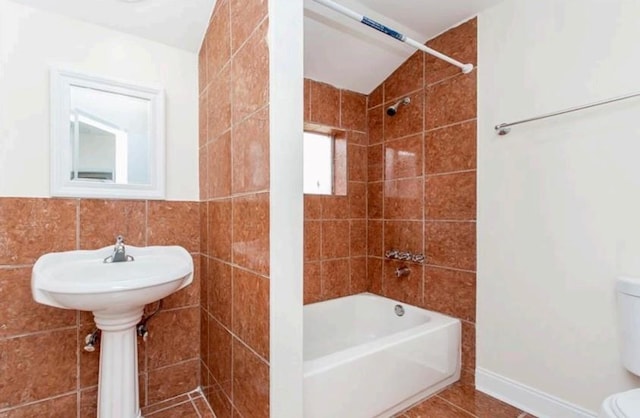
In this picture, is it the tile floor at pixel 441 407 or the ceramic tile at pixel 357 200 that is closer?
the tile floor at pixel 441 407

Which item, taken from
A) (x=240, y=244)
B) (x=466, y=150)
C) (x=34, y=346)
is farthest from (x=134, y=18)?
(x=466, y=150)

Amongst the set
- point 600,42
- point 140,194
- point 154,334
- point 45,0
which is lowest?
point 154,334

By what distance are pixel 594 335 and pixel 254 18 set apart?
2.05 meters

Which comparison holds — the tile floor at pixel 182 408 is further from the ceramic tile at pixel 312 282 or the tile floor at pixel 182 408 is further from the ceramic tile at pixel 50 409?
the ceramic tile at pixel 312 282

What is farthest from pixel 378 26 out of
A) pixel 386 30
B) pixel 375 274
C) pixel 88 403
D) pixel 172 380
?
pixel 88 403

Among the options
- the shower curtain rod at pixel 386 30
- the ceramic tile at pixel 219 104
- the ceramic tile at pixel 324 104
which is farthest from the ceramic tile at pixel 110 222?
the shower curtain rod at pixel 386 30

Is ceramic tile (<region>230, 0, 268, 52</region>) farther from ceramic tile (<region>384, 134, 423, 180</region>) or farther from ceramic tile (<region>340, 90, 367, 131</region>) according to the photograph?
ceramic tile (<region>384, 134, 423, 180</region>)

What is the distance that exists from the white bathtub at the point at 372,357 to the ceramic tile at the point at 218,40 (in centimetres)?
153

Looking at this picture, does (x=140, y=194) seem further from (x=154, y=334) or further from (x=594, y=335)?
(x=594, y=335)

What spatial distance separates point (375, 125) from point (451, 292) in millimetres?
1403

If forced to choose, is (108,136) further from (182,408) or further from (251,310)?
(182,408)

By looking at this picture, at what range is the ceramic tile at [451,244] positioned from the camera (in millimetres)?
1910

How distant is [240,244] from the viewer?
1.39 meters

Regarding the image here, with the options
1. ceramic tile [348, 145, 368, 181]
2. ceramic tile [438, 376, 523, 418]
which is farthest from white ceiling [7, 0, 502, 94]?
ceramic tile [438, 376, 523, 418]
